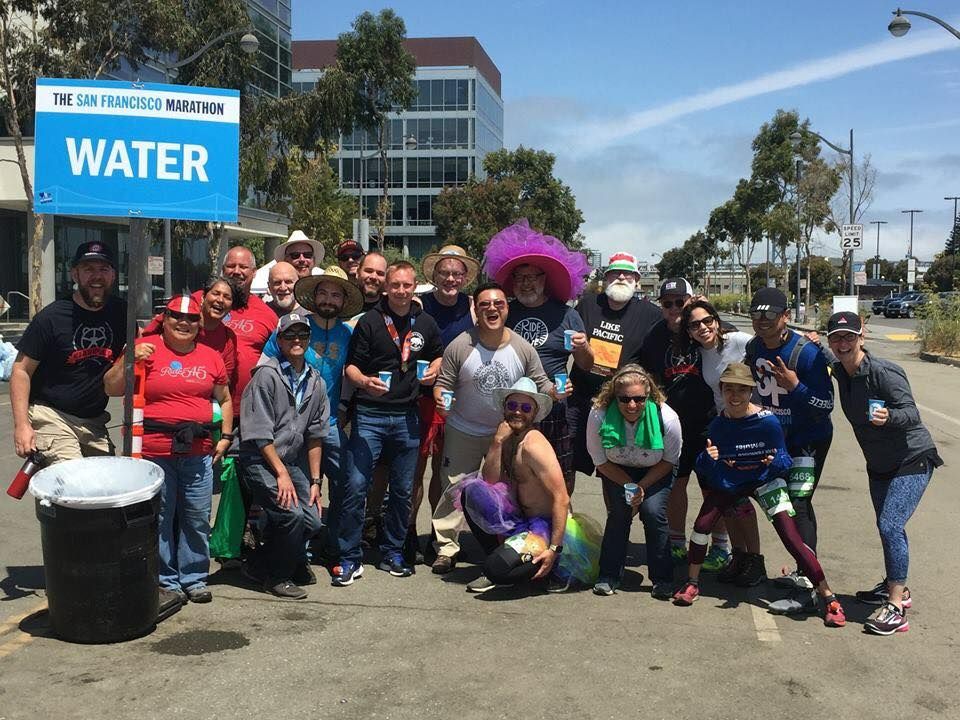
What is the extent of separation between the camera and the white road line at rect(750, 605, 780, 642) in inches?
181

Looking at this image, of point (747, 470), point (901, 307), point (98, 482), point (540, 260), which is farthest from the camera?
point (901, 307)

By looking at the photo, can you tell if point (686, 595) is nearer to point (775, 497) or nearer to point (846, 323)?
point (775, 497)

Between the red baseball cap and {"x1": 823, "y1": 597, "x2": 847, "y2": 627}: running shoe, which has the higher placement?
the red baseball cap

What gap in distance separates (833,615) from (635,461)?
1.32 metres

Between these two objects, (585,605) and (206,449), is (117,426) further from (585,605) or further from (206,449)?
(585,605)

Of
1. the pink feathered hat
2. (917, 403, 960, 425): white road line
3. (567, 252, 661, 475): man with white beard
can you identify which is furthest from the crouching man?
(917, 403, 960, 425): white road line

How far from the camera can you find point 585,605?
511cm

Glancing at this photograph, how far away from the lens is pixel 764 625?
187 inches

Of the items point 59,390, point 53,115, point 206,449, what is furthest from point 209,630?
point 53,115

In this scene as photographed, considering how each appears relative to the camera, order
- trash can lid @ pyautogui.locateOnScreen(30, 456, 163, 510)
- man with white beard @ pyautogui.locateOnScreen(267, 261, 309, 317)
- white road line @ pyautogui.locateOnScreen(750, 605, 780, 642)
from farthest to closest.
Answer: man with white beard @ pyautogui.locateOnScreen(267, 261, 309, 317) → white road line @ pyautogui.locateOnScreen(750, 605, 780, 642) → trash can lid @ pyautogui.locateOnScreen(30, 456, 163, 510)

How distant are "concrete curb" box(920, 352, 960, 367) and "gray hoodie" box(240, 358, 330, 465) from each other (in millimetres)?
20551

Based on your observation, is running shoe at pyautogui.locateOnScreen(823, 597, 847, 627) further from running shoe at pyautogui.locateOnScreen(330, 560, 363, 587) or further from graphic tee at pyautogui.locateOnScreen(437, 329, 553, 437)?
running shoe at pyautogui.locateOnScreen(330, 560, 363, 587)

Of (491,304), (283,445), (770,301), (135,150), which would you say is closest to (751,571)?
(770,301)

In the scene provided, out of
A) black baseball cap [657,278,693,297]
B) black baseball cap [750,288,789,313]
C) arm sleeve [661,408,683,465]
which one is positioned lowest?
arm sleeve [661,408,683,465]
